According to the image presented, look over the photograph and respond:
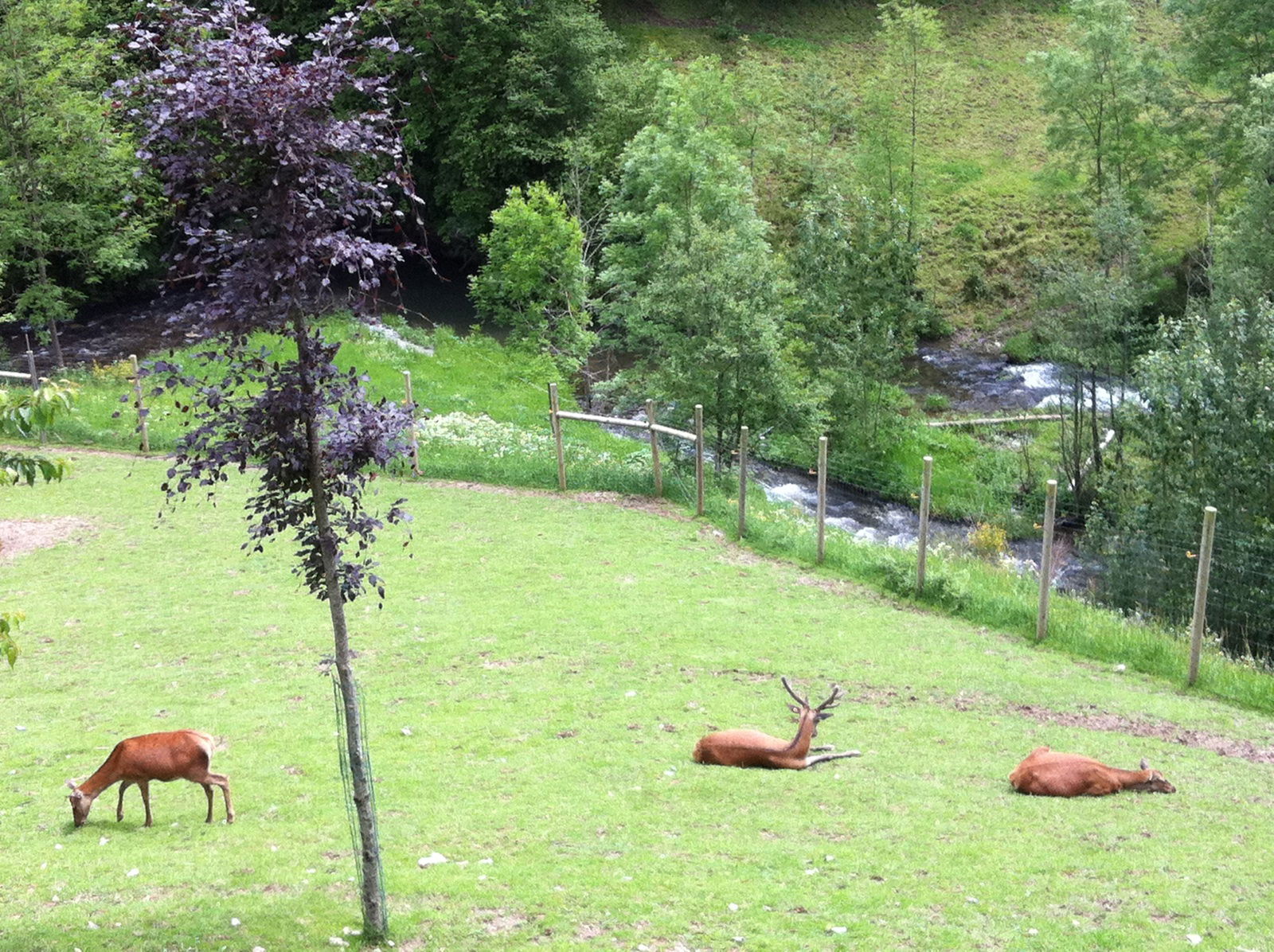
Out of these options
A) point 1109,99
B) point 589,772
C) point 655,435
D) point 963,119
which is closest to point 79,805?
point 589,772

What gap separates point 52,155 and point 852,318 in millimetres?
22050

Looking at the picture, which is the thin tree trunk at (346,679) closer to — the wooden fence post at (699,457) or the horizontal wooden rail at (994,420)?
the wooden fence post at (699,457)

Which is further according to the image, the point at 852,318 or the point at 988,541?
the point at 852,318

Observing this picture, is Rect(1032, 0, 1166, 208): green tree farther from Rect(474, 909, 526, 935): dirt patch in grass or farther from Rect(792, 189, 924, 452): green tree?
Rect(474, 909, 526, 935): dirt patch in grass

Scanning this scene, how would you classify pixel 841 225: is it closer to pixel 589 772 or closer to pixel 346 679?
pixel 589 772

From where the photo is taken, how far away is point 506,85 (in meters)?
40.9

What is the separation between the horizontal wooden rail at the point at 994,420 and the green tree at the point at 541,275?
410 inches

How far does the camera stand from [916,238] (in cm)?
4388

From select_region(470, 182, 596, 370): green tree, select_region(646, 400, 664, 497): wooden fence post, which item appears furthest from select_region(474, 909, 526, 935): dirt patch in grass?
select_region(470, 182, 596, 370): green tree

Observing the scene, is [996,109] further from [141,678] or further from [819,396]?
[141,678]

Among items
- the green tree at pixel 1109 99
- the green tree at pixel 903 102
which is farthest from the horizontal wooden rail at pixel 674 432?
the green tree at pixel 1109 99

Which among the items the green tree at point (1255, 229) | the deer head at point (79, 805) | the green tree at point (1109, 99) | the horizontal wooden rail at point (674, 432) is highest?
the green tree at point (1109, 99)

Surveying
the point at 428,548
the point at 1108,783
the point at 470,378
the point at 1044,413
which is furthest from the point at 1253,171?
the point at 1108,783

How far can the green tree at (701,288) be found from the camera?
993 inches
